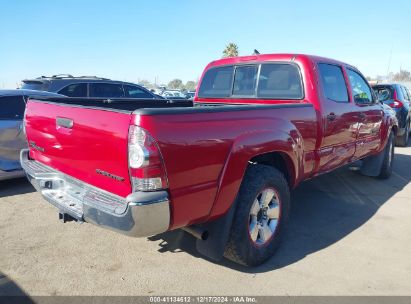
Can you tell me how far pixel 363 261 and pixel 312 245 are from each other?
19.7 inches

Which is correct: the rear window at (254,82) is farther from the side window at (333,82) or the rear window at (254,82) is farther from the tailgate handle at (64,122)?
the tailgate handle at (64,122)

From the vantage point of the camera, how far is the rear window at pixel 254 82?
387 centimetres

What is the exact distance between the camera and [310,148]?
3.58 metres

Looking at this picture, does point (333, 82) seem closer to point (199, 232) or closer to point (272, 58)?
point (272, 58)

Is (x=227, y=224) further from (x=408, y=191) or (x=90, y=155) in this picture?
(x=408, y=191)

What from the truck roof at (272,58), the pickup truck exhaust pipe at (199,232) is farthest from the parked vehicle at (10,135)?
the pickup truck exhaust pipe at (199,232)

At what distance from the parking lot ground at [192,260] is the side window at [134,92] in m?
4.76

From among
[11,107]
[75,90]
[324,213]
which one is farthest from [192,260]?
[75,90]

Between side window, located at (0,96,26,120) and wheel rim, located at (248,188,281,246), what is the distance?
3942 mm

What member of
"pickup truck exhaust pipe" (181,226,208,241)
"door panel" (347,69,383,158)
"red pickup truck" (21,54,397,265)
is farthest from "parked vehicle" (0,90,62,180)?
"door panel" (347,69,383,158)

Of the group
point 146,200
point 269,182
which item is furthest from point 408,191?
point 146,200

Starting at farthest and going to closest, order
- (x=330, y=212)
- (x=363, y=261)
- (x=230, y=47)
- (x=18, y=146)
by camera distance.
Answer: (x=230, y=47), (x=18, y=146), (x=330, y=212), (x=363, y=261)

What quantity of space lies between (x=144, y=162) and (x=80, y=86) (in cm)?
647

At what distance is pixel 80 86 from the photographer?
781 centimetres
